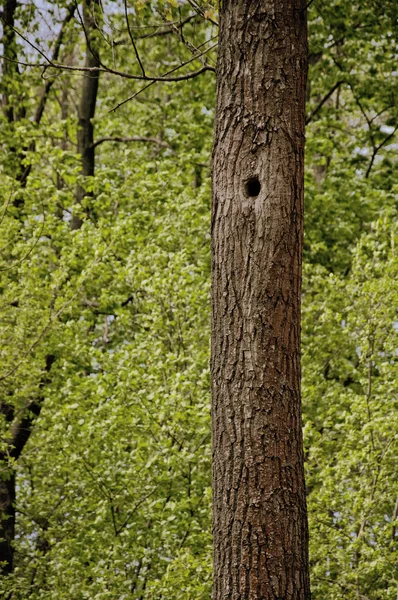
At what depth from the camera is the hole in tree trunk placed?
398cm

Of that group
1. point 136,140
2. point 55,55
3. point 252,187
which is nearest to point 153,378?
point 252,187

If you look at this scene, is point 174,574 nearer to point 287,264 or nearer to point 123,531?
point 123,531

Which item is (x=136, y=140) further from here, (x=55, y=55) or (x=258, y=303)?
(x=258, y=303)

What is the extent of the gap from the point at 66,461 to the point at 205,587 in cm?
251

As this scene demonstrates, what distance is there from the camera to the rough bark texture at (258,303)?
11.7 ft

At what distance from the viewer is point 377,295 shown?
28.8 ft

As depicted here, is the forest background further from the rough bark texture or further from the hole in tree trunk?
the hole in tree trunk

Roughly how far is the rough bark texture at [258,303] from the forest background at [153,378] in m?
0.92

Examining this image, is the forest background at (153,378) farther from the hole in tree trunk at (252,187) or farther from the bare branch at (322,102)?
the hole in tree trunk at (252,187)

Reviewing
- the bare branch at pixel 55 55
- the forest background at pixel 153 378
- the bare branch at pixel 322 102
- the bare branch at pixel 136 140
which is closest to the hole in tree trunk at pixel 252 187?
the forest background at pixel 153 378

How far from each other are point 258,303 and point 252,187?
0.57 m

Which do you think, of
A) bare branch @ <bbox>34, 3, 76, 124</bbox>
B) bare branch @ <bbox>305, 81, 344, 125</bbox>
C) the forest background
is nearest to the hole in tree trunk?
the forest background

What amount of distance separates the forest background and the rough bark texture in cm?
92

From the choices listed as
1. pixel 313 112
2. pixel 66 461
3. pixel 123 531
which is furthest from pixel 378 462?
pixel 313 112
